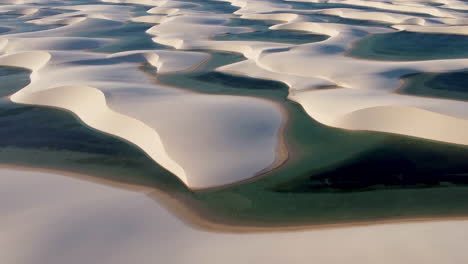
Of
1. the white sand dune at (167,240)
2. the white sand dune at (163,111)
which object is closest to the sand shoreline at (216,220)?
the white sand dune at (167,240)

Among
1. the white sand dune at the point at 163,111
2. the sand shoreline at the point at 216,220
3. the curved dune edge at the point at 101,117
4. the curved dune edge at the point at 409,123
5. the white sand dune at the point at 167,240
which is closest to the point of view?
the white sand dune at the point at 167,240

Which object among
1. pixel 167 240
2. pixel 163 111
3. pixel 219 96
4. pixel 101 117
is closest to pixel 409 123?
pixel 219 96

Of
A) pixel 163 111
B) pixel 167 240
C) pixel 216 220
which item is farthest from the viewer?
pixel 163 111

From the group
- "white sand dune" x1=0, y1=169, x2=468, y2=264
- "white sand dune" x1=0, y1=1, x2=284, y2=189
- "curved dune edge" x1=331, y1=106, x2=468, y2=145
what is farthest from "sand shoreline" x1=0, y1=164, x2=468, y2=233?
"curved dune edge" x1=331, y1=106, x2=468, y2=145

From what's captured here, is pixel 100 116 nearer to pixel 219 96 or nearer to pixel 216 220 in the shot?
pixel 219 96

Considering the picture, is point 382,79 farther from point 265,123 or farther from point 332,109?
point 265,123

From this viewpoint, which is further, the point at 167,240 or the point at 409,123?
the point at 409,123

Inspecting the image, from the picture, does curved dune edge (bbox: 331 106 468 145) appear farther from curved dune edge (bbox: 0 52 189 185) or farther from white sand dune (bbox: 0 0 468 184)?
curved dune edge (bbox: 0 52 189 185)

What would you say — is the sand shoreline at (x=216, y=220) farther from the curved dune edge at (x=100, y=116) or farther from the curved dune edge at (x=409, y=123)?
the curved dune edge at (x=409, y=123)
